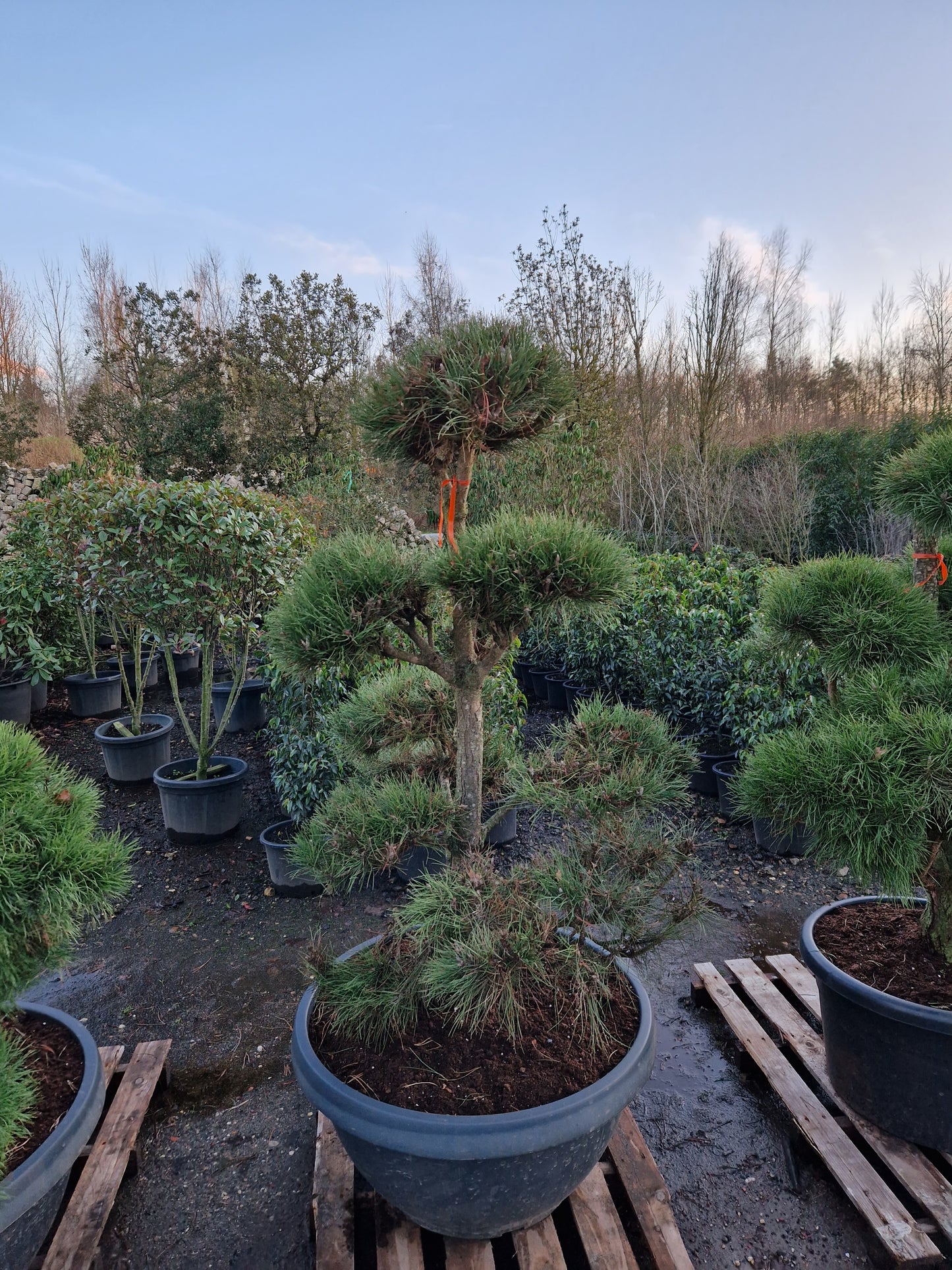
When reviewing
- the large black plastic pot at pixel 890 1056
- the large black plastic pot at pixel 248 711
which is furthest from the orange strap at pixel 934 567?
the large black plastic pot at pixel 248 711

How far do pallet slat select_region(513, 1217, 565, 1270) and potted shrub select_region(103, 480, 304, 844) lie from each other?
227cm

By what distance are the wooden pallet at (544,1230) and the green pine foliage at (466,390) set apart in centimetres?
159

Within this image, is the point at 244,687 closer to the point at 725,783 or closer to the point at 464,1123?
the point at 725,783

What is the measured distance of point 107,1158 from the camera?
1456 millimetres

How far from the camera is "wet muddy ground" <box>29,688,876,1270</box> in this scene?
4.63 ft

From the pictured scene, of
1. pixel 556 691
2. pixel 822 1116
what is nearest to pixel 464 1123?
pixel 822 1116

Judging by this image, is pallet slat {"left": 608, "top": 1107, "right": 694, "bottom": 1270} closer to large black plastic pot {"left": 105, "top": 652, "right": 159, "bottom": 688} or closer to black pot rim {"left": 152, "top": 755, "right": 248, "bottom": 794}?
black pot rim {"left": 152, "top": 755, "right": 248, "bottom": 794}

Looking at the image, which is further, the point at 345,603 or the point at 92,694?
the point at 92,694

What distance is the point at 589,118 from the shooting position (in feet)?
14.3

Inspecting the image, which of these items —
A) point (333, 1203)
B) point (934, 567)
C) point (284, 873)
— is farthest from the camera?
point (284, 873)

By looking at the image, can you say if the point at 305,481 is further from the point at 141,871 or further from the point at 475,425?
the point at 475,425

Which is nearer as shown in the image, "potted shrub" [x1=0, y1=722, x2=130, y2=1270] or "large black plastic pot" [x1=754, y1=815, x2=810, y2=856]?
"potted shrub" [x1=0, y1=722, x2=130, y2=1270]

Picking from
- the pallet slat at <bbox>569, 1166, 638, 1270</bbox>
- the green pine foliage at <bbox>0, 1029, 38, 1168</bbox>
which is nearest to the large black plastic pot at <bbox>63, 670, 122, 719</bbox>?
the green pine foliage at <bbox>0, 1029, 38, 1168</bbox>

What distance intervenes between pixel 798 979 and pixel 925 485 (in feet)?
4.96
